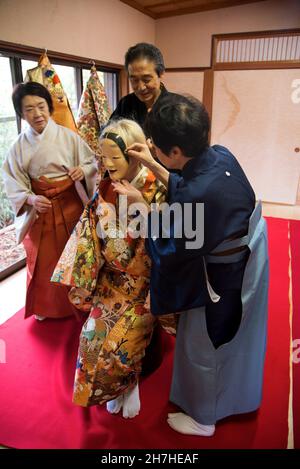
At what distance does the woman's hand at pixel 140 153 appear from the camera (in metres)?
1.24

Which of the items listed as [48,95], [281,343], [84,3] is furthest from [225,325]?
[84,3]

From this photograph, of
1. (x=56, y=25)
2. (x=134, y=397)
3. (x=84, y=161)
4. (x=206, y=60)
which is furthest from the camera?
(x=206, y=60)

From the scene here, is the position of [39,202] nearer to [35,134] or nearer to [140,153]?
[35,134]

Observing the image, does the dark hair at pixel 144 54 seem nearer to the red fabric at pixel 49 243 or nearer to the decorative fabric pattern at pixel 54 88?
the decorative fabric pattern at pixel 54 88

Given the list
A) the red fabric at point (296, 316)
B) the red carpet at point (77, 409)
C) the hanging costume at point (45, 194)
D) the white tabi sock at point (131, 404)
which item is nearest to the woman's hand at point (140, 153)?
the hanging costume at point (45, 194)

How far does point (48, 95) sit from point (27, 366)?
147 centimetres

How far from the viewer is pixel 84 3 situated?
114 inches

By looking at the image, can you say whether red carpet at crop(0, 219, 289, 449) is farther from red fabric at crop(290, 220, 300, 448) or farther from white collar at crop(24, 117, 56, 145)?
white collar at crop(24, 117, 56, 145)

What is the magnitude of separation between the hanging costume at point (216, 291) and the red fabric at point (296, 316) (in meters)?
0.21

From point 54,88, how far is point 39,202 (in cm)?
68

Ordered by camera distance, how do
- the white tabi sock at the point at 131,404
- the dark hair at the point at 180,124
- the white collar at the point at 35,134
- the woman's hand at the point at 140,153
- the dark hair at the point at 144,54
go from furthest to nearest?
the white collar at the point at 35,134, the dark hair at the point at 144,54, the white tabi sock at the point at 131,404, the woman's hand at the point at 140,153, the dark hair at the point at 180,124

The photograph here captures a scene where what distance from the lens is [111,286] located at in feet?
4.96

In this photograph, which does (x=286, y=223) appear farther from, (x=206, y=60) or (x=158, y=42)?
(x=158, y=42)
